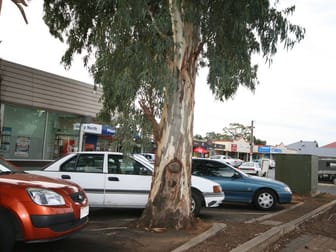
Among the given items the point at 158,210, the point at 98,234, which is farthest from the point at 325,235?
the point at 98,234

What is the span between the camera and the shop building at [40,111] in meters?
14.9

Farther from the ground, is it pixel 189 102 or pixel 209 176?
pixel 189 102

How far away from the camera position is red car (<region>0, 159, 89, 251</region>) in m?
5.16

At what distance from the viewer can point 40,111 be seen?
16.8m

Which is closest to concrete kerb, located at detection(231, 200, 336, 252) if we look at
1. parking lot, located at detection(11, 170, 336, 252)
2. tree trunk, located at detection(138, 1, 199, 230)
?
parking lot, located at detection(11, 170, 336, 252)

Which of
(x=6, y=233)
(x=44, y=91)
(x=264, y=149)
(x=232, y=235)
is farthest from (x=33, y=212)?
(x=264, y=149)

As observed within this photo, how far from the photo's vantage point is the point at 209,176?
12.1 meters

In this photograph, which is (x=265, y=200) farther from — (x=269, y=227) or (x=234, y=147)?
(x=234, y=147)

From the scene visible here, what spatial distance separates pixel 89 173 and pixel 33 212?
12.8 ft

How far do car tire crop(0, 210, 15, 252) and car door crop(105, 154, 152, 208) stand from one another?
3771mm

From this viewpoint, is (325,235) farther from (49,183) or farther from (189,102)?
(49,183)

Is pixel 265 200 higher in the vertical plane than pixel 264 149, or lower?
lower

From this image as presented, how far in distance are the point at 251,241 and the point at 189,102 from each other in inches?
113

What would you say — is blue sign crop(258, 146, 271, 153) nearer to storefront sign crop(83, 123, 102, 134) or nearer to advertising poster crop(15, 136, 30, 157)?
storefront sign crop(83, 123, 102, 134)
